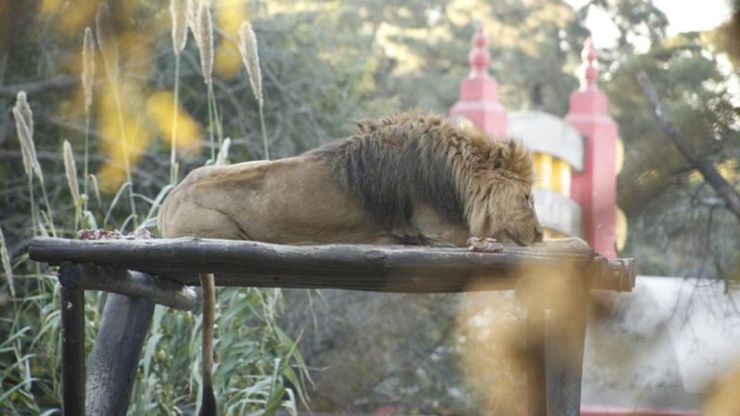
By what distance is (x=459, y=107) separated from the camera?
446 inches

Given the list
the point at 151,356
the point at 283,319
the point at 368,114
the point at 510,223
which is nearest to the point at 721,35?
the point at 510,223

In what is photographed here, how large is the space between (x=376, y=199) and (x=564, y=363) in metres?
0.81

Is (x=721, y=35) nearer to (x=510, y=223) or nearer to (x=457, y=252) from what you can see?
(x=510, y=223)

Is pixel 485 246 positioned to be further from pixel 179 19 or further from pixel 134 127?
pixel 134 127

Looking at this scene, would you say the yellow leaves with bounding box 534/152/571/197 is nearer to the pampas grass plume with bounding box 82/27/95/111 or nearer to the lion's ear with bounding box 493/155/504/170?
the pampas grass plume with bounding box 82/27/95/111

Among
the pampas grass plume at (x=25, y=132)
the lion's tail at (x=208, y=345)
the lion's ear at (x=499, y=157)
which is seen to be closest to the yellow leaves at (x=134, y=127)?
the pampas grass plume at (x=25, y=132)

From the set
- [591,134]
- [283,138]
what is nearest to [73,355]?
[283,138]

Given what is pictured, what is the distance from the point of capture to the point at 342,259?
13.8 ft

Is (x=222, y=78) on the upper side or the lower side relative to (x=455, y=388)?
upper

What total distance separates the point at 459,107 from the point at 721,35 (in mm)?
6020

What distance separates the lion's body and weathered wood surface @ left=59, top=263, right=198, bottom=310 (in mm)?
266

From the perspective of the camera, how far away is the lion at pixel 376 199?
470 cm

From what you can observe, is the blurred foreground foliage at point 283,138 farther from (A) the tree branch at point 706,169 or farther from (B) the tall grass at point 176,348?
(A) the tree branch at point 706,169

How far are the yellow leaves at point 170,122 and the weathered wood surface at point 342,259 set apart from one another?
5.92 metres
